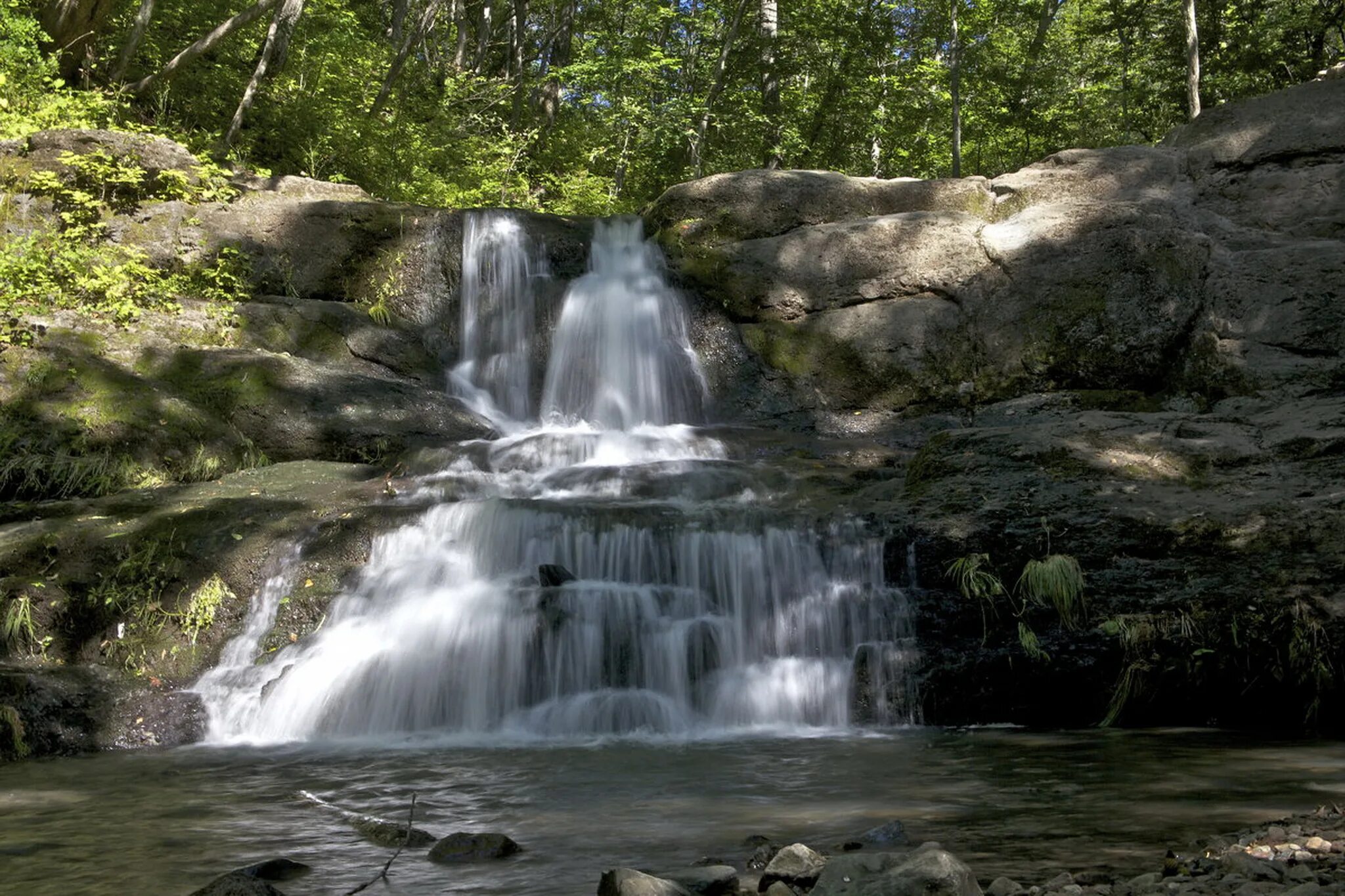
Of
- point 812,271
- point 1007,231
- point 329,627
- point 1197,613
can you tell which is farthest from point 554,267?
point 1197,613

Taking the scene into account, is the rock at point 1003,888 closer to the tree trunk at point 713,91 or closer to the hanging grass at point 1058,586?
the hanging grass at point 1058,586

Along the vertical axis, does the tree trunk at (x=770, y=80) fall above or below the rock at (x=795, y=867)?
above

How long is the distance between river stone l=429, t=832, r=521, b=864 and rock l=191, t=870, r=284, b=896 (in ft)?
2.46

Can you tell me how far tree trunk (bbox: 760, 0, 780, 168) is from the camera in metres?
20.9

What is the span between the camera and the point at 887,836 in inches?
152

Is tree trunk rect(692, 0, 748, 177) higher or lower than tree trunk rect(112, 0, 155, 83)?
higher

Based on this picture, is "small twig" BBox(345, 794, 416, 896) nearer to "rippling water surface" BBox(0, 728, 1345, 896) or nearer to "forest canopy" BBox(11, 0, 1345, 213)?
"rippling water surface" BBox(0, 728, 1345, 896)

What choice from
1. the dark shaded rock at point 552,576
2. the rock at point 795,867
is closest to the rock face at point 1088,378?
the dark shaded rock at point 552,576

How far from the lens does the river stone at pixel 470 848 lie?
3846 mm

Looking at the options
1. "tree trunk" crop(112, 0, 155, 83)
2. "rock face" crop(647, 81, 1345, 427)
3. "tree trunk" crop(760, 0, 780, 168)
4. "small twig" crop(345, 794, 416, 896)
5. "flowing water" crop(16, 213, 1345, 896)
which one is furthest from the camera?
"tree trunk" crop(760, 0, 780, 168)

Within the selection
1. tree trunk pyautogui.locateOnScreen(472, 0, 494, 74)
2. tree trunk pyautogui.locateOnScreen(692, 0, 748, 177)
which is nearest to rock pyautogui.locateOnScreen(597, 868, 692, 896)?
tree trunk pyautogui.locateOnScreen(692, 0, 748, 177)

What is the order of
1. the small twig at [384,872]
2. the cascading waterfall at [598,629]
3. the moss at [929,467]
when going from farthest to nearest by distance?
1. the moss at [929,467]
2. the cascading waterfall at [598,629]
3. the small twig at [384,872]

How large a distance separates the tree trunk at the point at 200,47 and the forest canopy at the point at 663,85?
0.14 ft

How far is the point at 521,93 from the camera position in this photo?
2311 centimetres
